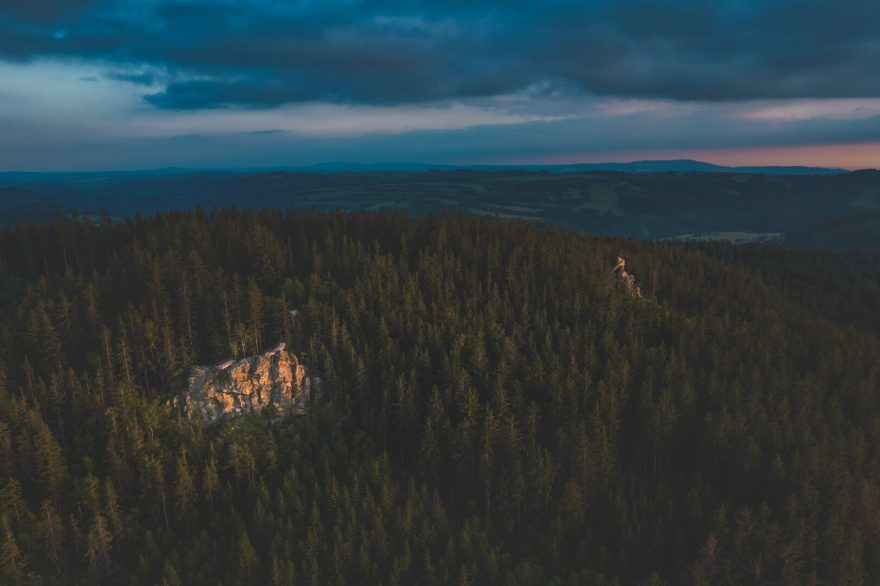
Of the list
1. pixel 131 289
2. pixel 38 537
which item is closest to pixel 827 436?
pixel 38 537

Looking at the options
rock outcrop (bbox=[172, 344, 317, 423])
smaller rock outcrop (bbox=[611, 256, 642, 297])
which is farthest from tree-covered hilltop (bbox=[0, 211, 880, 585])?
smaller rock outcrop (bbox=[611, 256, 642, 297])

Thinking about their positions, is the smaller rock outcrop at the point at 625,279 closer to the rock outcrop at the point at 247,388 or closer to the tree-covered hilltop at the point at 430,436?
the tree-covered hilltop at the point at 430,436

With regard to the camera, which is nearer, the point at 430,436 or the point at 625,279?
the point at 430,436

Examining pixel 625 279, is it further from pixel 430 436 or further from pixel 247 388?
pixel 247 388

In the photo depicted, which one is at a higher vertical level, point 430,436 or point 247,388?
point 247,388

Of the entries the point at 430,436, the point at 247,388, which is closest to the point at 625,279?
the point at 430,436

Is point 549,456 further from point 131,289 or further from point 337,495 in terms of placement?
point 131,289

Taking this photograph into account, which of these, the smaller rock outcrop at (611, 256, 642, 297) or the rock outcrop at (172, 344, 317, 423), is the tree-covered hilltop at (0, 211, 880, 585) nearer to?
the rock outcrop at (172, 344, 317, 423)
